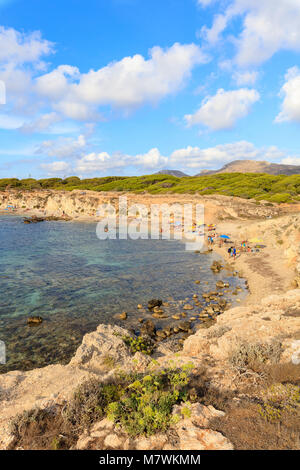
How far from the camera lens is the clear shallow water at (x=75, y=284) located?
1514cm

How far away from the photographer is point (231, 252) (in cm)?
3341

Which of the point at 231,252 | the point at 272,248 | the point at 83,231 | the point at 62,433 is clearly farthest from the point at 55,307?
the point at 83,231

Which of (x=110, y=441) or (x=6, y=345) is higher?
(x=110, y=441)

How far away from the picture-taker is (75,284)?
24.2 m

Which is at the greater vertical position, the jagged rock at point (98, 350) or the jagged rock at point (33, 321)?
the jagged rock at point (98, 350)

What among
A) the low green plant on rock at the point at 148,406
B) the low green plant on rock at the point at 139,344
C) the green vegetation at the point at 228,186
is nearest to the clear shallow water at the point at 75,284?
the low green plant on rock at the point at 139,344

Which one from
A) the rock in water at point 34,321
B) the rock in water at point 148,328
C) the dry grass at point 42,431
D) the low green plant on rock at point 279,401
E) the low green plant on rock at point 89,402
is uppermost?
the low green plant on rock at point 279,401

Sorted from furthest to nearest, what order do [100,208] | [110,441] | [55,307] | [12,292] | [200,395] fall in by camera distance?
[100,208]
[12,292]
[55,307]
[200,395]
[110,441]

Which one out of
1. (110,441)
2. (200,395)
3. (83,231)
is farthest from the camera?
(83,231)

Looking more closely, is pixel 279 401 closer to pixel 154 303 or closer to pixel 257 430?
pixel 257 430

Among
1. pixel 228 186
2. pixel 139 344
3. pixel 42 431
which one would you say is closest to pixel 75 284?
pixel 139 344

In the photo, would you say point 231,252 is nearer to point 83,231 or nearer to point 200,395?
point 200,395

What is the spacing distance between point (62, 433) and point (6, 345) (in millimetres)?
9899

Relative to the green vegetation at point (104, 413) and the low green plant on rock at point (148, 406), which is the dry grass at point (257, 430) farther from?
the low green plant on rock at point (148, 406)
